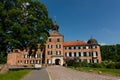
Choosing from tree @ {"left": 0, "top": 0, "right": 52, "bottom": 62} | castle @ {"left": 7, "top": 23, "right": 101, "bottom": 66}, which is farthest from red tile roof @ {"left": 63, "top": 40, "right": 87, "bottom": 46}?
tree @ {"left": 0, "top": 0, "right": 52, "bottom": 62}

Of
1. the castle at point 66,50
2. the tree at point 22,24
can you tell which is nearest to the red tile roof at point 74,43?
the castle at point 66,50

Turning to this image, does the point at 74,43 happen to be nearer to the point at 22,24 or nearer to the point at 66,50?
the point at 66,50

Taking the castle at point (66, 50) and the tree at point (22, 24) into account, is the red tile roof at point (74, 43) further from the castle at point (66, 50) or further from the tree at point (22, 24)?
the tree at point (22, 24)

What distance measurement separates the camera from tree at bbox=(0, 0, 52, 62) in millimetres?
27672

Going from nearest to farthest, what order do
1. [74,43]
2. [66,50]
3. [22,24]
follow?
[22,24] → [66,50] → [74,43]

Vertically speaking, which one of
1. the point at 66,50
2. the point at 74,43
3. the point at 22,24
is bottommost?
the point at 66,50

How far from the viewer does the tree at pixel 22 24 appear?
2767 cm

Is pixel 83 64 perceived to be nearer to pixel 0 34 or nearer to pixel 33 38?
pixel 33 38

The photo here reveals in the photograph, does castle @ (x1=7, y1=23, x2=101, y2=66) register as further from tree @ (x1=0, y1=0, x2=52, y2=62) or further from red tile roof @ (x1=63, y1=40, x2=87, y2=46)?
tree @ (x1=0, y1=0, x2=52, y2=62)

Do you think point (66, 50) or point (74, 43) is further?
point (74, 43)

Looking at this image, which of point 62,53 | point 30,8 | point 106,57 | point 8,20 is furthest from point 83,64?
point 106,57

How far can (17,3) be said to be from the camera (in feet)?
98.3

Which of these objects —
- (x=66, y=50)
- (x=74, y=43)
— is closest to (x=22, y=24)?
(x=66, y=50)

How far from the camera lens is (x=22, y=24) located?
101 feet
